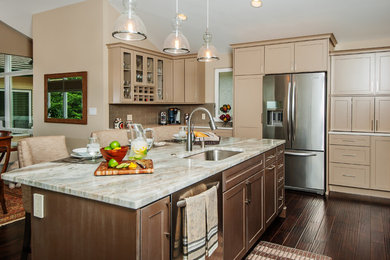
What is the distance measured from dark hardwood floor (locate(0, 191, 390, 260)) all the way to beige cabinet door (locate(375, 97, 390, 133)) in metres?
1.06

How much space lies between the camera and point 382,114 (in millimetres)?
4418

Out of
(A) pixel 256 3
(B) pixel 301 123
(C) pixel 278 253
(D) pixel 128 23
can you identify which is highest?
(A) pixel 256 3

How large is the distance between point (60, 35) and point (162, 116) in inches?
93.4

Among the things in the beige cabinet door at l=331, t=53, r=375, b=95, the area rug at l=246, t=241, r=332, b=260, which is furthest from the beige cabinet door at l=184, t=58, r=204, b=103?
the area rug at l=246, t=241, r=332, b=260

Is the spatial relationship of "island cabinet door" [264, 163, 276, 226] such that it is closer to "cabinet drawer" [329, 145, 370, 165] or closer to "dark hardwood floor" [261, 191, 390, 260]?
"dark hardwood floor" [261, 191, 390, 260]

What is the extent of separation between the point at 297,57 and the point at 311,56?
0.66 ft

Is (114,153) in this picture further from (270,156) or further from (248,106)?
(248,106)

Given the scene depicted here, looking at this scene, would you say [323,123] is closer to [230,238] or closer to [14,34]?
[230,238]

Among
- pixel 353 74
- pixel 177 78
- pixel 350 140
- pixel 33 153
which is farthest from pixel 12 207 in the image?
pixel 353 74

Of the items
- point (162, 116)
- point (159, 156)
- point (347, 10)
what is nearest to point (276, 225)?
point (159, 156)

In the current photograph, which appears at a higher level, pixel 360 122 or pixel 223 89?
pixel 223 89

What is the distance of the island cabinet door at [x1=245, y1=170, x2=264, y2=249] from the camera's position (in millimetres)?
2448

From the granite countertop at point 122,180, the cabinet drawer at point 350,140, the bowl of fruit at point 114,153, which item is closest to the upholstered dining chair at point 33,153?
the granite countertop at point 122,180

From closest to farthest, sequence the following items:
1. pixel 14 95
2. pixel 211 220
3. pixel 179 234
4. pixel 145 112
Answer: pixel 179 234, pixel 211 220, pixel 145 112, pixel 14 95
